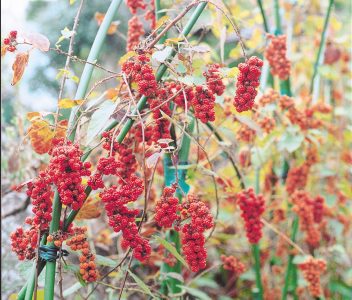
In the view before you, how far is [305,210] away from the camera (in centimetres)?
156

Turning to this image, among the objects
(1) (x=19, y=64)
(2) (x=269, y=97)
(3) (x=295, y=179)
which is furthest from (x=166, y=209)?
(3) (x=295, y=179)

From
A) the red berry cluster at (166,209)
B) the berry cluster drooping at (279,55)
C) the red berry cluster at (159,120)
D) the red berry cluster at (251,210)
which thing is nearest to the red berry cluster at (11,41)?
the red berry cluster at (159,120)

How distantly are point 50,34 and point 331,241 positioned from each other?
1609 millimetres

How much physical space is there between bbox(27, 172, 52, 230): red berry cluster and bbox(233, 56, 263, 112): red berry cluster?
34 cm

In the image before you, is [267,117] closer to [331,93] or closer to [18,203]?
[18,203]

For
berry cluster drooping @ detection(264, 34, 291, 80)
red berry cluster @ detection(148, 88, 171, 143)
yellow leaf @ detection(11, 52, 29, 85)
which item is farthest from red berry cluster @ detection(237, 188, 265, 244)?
yellow leaf @ detection(11, 52, 29, 85)

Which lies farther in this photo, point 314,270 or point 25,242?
point 314,270

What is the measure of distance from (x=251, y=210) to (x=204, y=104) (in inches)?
17.5

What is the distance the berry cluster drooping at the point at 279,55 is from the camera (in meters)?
1.47

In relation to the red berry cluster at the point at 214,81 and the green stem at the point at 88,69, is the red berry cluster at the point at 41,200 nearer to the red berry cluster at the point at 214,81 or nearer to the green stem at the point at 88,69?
the green stem at the point at 88,69

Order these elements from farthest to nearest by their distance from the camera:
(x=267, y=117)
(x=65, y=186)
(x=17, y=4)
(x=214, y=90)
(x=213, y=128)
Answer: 1. (x=17, y=4)
2. (x=267, y=117)
3. (x=213, y=128)
4. (x=214, y=90)
5. (x=65, y=186)

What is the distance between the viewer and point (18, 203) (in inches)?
72.4

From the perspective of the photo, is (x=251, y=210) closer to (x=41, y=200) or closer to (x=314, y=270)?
(x=314, y=270)

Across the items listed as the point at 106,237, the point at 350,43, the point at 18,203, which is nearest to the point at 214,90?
the point at 106,237
